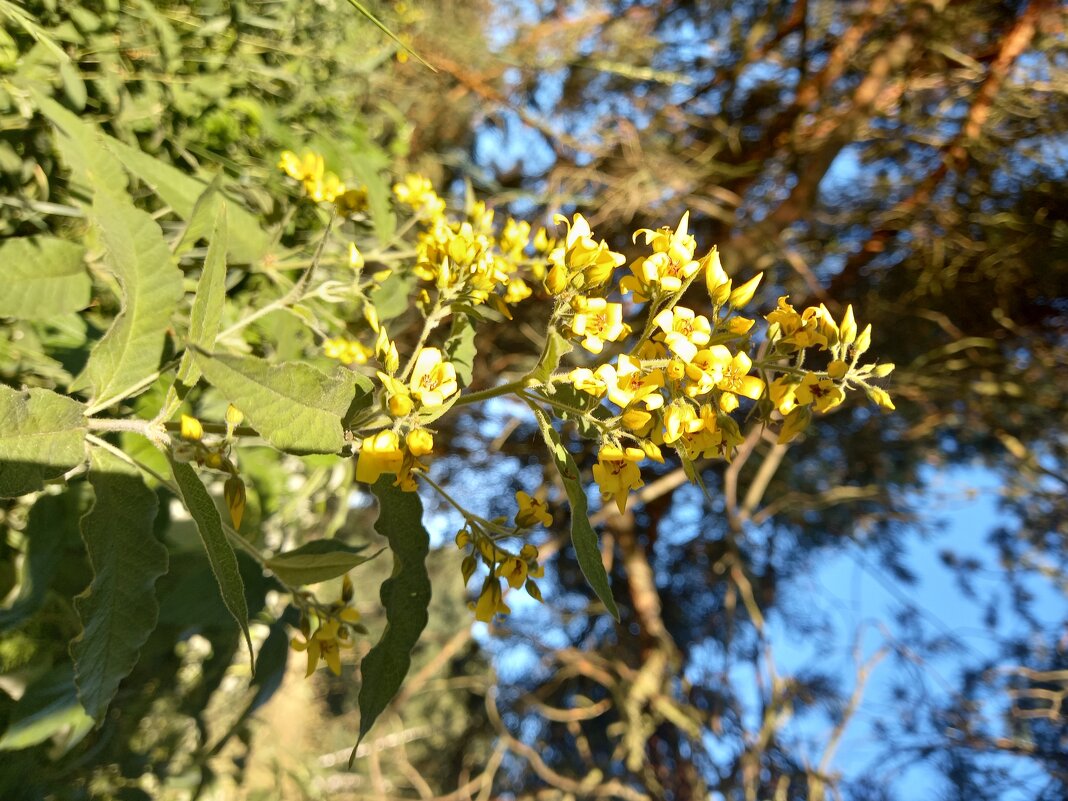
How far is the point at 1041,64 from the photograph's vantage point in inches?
79.7

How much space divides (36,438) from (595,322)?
39cm

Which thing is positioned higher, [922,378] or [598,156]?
[598,156]

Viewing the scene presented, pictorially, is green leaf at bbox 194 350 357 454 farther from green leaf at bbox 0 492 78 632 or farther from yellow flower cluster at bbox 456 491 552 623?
green leaf at bbox 0 492 78 632

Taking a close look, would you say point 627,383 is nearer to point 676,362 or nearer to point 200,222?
point 676,362

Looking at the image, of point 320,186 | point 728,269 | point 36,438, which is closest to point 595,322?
point 36,438

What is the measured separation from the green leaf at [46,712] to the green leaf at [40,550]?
8 cm

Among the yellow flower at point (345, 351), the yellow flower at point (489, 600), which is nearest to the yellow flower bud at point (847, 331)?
the yellow flower at point (489, 600)

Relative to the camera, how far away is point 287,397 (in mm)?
462

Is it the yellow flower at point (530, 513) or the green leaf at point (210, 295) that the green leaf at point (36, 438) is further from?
the yellow flower at point (530, 513)

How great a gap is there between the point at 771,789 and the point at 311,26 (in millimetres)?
1948

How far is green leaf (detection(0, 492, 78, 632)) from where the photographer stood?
2.55 feet

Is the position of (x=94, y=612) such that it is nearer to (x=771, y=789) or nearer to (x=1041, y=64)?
(x=771, y=789)

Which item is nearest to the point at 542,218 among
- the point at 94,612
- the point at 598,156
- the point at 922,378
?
the point at 598,156

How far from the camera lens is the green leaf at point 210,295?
0.56 m
